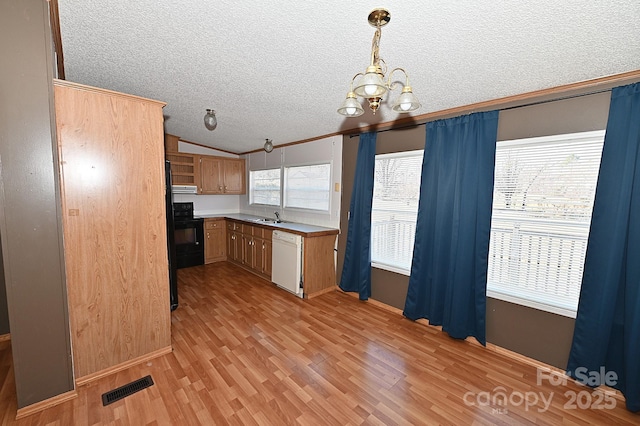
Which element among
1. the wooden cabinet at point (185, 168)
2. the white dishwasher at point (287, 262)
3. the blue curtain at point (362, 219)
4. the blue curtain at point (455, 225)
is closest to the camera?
the blue curtain at point (455, 225)

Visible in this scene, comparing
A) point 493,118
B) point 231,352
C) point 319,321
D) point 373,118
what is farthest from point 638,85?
point 231,352

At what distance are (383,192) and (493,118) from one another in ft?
4.61

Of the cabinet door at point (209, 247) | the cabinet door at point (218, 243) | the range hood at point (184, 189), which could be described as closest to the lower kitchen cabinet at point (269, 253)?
the cabinet door at point (218, 243)

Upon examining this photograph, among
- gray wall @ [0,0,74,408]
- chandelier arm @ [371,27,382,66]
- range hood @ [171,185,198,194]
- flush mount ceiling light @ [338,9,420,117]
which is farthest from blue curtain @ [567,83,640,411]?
range hood @ [171,185,198,194]

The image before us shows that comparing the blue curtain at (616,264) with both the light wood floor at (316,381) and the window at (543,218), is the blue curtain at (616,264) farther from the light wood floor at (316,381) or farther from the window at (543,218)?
the light wood floor at (316,381)

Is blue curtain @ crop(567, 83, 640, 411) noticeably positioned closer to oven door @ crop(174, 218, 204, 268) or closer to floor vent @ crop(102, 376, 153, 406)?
floor vent @ crop(102, 376, 153, 406)

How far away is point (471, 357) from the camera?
7.63 feet

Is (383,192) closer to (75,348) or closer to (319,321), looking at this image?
(319,321)

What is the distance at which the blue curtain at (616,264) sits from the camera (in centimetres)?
173

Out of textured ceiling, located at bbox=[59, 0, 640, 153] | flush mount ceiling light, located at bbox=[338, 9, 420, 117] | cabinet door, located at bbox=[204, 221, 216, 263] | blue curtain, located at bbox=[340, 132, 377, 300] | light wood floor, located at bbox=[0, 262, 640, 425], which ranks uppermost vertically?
textured ceiling, located at bbox=[59, 0, 640, 153]

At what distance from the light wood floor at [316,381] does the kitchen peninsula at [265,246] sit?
749 millimetres

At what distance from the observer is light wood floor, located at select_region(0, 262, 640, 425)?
1.66 metres

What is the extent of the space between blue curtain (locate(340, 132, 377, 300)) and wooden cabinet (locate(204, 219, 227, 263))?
9.55 ft

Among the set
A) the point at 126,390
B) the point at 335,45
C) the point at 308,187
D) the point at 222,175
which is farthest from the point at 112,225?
the point at 222,175
